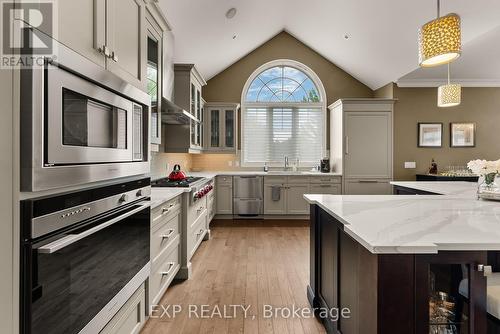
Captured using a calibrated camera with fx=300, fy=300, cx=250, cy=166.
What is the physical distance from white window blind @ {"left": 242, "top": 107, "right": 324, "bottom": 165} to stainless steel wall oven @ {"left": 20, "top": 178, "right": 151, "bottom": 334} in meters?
4.67

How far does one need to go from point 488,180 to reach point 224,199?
4.06 meters

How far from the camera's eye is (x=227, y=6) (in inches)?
157

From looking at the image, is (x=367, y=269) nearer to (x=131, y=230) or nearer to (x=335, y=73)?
(x=131, y=230)

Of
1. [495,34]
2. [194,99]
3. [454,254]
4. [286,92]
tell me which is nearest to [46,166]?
[454,254]

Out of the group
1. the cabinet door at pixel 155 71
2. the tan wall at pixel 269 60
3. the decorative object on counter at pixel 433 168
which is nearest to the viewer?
the cabinet door at pixel 155 71

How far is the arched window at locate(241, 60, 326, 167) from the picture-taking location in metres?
6.32

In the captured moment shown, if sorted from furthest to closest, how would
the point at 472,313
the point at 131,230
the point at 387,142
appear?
the point at 387,142, the point at 131,230, the point at 472,313

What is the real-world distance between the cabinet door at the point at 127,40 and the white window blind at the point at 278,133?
4.50 meters

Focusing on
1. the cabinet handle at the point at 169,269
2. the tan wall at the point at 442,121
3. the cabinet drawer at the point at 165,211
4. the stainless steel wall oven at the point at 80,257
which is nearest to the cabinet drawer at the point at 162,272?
the cabinet handle at the point at 169,269

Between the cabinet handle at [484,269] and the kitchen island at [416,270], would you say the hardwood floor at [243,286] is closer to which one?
the kitchen island at [416,270]

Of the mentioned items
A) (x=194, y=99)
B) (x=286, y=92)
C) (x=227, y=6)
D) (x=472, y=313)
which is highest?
(x=227, y=6)

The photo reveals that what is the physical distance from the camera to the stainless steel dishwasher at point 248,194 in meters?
5.57

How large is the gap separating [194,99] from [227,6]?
4.51ft
